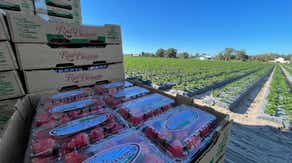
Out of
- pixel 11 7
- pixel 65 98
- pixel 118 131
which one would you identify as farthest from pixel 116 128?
pixel 11 7

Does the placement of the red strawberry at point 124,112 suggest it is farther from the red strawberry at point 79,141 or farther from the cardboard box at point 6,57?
the cardboard box at point 6,57

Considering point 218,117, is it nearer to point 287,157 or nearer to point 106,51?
point 106,51

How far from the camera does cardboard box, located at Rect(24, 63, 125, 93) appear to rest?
91cm

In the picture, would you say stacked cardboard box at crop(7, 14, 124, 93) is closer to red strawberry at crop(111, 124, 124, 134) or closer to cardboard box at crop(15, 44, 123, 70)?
cardboard box at crop(15, 44, 123, 70)

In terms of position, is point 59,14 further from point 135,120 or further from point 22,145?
point 135,120

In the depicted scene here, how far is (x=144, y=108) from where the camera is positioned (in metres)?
0.72

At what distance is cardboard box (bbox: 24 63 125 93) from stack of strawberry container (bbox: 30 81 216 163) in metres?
0.21

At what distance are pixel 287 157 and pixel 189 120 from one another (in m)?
2.30

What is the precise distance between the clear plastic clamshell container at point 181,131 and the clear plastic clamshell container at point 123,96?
0.93ft

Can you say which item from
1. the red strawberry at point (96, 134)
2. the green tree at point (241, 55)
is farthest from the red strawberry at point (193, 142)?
the green tree at point (241, 55)

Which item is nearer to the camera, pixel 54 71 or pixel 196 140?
pixel 196 140

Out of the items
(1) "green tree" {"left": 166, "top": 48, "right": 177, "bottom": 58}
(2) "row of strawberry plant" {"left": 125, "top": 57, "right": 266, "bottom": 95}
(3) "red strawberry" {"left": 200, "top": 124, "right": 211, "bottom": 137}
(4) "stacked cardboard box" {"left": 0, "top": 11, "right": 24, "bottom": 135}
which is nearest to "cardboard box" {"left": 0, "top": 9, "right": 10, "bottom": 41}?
(4) "stacked cardboard box" {"left": 0, "top": 11, "right": 24, "bottom": 135}

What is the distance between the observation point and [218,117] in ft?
2.19

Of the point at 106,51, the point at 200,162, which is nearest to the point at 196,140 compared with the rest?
the point at 200,162
